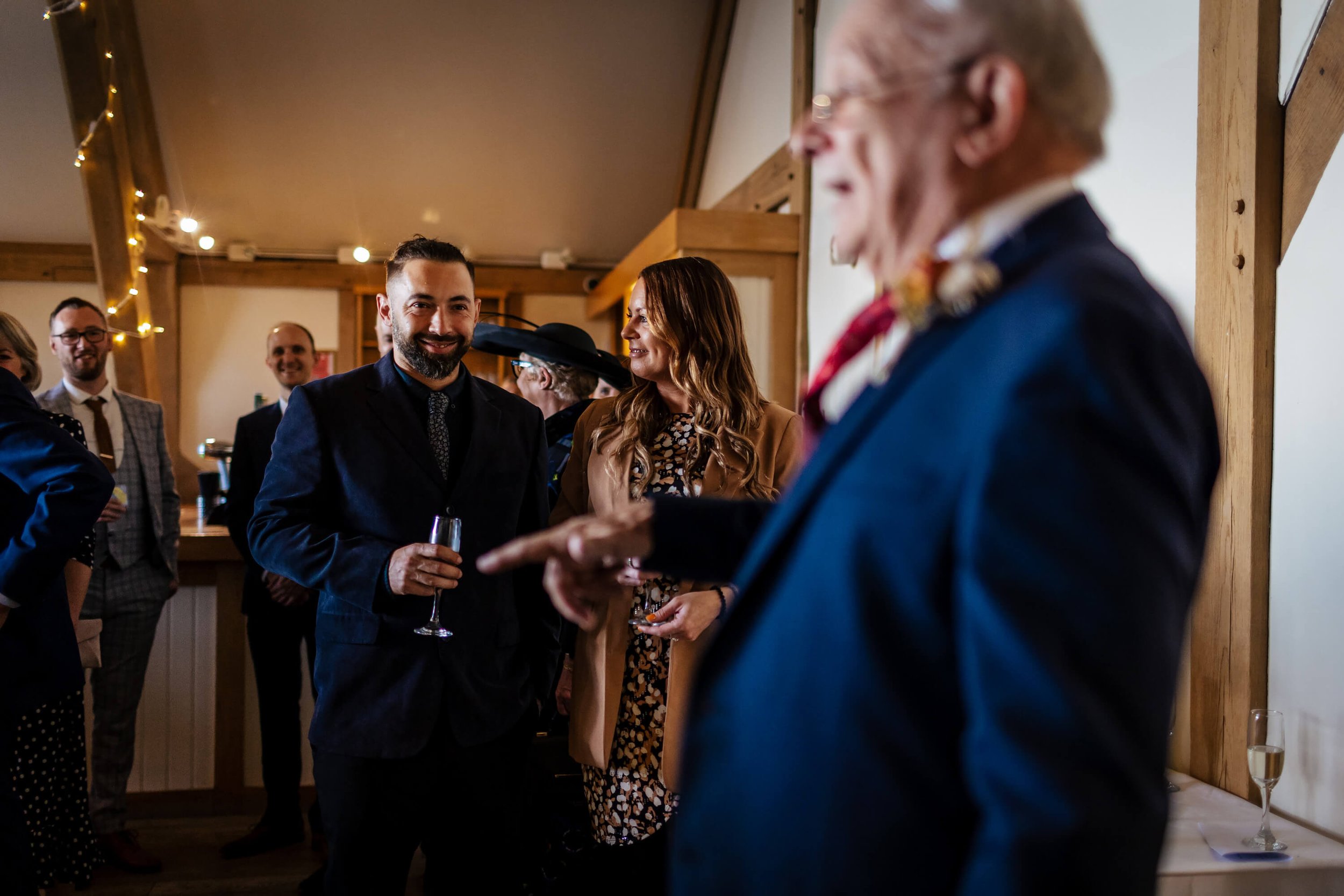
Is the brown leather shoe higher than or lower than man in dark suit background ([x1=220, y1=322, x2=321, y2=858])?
lower

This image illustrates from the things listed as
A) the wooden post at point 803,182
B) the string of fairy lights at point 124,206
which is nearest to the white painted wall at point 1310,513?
the wooden post at point 803,182

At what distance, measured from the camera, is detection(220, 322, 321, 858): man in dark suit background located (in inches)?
127

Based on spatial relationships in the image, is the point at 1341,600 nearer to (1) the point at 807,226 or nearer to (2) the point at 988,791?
(2) the point at 988,791

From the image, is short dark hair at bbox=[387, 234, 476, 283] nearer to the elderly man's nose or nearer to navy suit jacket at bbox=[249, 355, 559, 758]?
navy suit jacket at bbox=[249, 355, 559, 758]

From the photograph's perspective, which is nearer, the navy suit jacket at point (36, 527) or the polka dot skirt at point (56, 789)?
the navy suit jacket at point (36, 527)

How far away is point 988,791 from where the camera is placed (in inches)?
24.1

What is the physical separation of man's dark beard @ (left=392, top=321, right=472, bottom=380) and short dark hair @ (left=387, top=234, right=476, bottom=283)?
0.45 ft

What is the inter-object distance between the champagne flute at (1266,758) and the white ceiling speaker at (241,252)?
7.64 meters

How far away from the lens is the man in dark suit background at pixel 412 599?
74.0 inches

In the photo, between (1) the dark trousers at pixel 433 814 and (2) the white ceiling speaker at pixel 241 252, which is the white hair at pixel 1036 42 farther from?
(2) the white ceiling speaker at pixel 241 252

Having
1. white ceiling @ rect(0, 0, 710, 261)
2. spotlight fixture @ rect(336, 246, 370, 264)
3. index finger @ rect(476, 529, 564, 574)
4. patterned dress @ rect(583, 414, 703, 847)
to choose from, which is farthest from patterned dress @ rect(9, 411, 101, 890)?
spotlight fixture @ rect(336, 246, 370, 264)

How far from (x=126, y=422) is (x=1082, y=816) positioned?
351 centimetres

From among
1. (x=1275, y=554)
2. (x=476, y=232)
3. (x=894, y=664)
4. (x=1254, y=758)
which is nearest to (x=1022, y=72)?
(x=894, y=664)

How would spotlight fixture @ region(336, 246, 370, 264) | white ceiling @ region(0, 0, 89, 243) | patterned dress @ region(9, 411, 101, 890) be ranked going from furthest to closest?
spotlight fixture @ region(336, 246, 370, 264), white ceiling @ region(0, 0, 89, 243), patterned dress @ region(9, 411, 101, 890)
